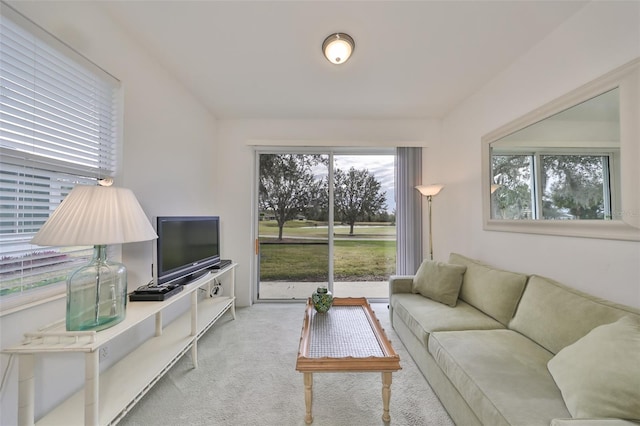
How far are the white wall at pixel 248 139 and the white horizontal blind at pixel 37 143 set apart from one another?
74.0 inches

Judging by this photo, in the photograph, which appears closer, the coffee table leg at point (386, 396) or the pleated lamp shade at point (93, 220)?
the pleated lamp shade at point (93, 220)

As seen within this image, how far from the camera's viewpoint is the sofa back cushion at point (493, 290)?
187 centimetres

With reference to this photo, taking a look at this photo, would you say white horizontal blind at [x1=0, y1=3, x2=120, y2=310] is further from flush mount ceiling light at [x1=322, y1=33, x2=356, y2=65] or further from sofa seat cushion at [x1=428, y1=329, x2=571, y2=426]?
sofa seat cushion at [x1=428, y1=329, x2=571, y2=426]

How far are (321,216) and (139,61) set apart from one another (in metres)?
2.54

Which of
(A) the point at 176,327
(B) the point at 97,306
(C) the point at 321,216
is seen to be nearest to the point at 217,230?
(A) the point at 176,327

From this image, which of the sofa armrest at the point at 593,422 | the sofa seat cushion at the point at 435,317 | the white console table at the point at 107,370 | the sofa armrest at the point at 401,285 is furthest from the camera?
the sofa armrest at the point at 401,285

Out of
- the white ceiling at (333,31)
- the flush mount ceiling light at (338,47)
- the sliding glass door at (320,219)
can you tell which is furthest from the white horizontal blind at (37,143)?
the sliding glass door at (320,219)

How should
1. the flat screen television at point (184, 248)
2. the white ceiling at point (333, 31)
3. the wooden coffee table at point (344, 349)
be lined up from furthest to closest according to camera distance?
the flat screen television at point (184, 248) < the white ceiling at point (333, 31) < the wooden coffee table at point (344, 349)


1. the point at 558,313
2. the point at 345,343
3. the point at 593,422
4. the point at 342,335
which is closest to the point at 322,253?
the point at 342,335

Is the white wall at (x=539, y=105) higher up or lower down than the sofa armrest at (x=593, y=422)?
higher up

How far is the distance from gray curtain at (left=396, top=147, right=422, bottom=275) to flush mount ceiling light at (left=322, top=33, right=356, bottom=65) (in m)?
1.81

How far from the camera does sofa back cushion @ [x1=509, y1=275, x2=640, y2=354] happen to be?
4.38 feet

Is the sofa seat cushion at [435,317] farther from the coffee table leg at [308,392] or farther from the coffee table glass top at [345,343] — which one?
the coffee table leg at [308,392]

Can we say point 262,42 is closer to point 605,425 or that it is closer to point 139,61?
point 139,61
